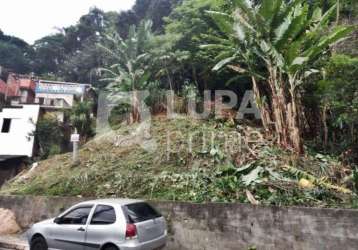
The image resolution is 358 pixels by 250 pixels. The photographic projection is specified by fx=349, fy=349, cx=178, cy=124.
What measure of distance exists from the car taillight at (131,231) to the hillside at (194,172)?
2.97 metres

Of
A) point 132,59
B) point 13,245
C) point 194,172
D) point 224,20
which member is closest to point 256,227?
point 194,172

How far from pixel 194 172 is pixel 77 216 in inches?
169

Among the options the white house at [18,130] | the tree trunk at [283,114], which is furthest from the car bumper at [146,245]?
the white house at [18,130]

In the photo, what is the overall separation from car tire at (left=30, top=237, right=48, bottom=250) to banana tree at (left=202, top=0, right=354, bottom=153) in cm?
734

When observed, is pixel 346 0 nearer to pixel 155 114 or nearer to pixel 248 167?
pixel 248 167

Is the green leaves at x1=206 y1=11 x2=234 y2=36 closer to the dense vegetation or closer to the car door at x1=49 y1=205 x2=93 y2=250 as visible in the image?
the dense vegetation

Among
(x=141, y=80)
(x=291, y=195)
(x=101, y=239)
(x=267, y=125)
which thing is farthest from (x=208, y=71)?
(x=101, y=239)

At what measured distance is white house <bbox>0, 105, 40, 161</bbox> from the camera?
72.9 feet

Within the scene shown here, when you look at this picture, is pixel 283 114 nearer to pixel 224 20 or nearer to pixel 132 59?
pixel 224 20

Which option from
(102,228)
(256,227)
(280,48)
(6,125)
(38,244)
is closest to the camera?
(102,228)

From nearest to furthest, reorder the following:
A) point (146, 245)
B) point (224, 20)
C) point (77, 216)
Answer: point (146, 245), point (77, 216), point (224, 20)

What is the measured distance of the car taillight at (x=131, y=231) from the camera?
6.45 metres

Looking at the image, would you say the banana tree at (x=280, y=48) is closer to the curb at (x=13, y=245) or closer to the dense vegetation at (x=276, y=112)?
the dense vegetation at (x=276, y=112)

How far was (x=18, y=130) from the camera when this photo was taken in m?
22.9
